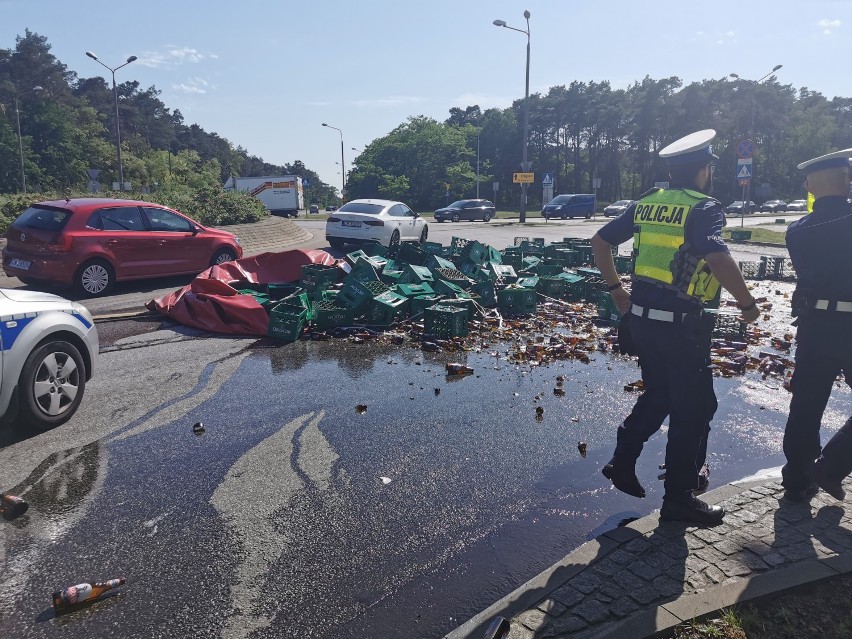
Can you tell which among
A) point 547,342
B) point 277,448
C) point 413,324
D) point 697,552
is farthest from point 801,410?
point 413,324

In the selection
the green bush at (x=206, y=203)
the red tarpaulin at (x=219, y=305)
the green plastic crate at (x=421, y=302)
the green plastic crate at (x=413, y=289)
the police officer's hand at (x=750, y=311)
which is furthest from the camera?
the green bush at (x=206, y=203)

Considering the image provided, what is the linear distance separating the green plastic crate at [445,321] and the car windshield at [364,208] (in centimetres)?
1176

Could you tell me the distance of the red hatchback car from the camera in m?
11.4

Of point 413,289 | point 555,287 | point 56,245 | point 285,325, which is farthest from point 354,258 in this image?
point 56,245

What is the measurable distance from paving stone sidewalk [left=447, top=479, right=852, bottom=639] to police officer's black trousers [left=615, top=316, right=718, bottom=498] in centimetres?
36

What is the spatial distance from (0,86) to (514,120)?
67.4 m

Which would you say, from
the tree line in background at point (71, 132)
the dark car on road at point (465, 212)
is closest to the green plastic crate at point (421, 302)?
the dark car on road at point (465, 212)

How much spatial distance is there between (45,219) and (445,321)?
7.51 metres

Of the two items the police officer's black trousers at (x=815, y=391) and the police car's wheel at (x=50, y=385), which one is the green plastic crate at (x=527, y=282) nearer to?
the police officer's black trousers at (x=815, y=391)

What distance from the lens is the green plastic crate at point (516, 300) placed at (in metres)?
10.7

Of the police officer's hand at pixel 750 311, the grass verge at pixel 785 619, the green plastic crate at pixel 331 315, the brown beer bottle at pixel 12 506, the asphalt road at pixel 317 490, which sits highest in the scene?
the police officer's hand at pixel 750 311

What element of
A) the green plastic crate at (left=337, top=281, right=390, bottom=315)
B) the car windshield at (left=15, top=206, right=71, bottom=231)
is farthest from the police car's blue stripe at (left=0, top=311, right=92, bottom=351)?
the car windshield at (left=15, top=206, right=71, bottom=231)

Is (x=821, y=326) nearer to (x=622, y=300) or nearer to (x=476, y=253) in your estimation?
(x=622, y=300)

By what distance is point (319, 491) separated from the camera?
177 inches
